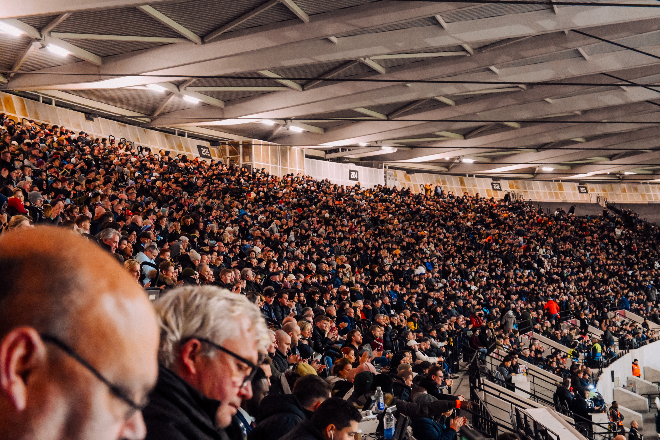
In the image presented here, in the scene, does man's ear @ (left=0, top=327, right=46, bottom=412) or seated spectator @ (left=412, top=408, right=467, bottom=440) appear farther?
seated spectator @ (left=412, top=408, right=467, bottom=440)

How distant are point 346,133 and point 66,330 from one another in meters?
32.4

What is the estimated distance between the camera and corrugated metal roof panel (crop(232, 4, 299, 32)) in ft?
55.5

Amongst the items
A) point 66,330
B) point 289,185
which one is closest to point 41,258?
point 66,330

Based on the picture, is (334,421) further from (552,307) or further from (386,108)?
(386,108)

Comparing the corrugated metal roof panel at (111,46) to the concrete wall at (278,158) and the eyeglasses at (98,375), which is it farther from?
the eyeglasses at (98,375)

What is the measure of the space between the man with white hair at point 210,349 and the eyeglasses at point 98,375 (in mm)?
839

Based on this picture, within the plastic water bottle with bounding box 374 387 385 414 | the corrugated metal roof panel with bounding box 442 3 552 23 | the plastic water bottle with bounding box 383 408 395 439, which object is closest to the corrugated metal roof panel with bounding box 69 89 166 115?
the corrugated metal roof panel with bounding box 442 3 552 23

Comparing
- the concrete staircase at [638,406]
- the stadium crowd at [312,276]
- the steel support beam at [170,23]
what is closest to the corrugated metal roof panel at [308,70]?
the stadium crowd at [312,276]

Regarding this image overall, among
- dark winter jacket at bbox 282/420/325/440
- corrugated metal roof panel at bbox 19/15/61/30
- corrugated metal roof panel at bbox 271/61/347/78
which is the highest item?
corrugated metal roof panel at bbox 19/15/61/30

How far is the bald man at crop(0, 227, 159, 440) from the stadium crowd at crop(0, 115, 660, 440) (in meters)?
0.02

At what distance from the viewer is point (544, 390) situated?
59.9 ft

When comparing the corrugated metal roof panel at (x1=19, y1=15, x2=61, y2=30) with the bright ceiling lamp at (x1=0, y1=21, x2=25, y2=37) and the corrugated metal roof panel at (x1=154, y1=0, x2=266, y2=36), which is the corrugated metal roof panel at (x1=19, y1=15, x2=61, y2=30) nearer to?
the bright ceiling lamp at (x1=0, y1=21, x2=25, y2=37)

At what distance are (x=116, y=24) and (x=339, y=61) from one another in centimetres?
834

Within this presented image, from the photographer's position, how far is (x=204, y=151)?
3338cm
